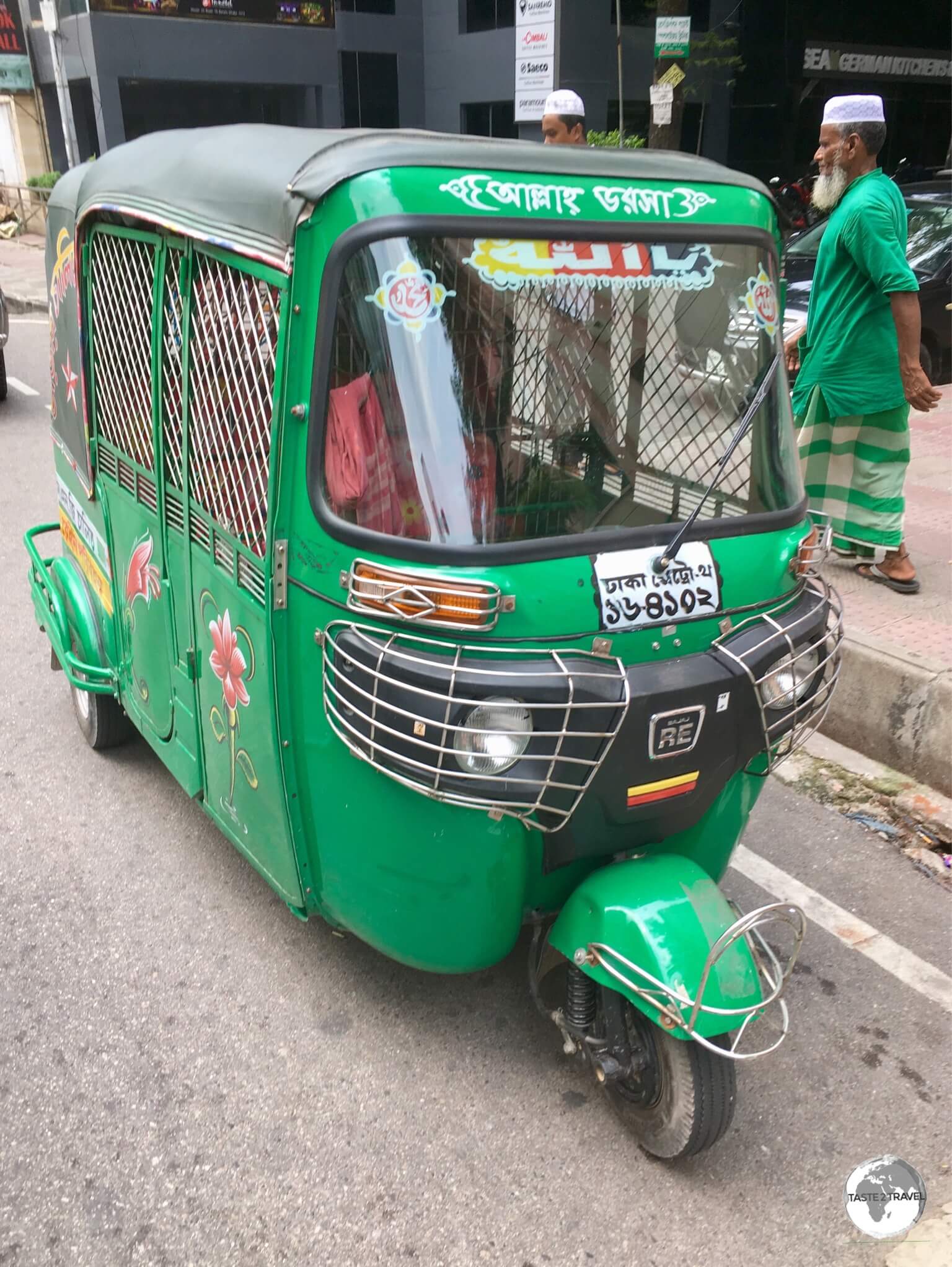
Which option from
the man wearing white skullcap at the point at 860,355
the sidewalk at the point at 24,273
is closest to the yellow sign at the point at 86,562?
the man wearing white skullcap at the point at 860,355

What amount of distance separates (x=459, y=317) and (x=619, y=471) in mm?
562

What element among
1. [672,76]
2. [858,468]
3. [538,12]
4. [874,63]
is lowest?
[858,468]

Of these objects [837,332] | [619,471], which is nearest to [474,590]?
[619,471]

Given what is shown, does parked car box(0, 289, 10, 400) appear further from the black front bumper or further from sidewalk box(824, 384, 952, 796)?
the black front bumper

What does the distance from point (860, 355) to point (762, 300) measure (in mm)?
2184

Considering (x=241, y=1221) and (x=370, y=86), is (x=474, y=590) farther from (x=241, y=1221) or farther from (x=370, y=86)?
(x=370, y=86)

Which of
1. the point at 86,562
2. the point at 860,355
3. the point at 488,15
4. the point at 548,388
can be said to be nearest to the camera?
the point at 548,388

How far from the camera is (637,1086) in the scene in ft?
8.45

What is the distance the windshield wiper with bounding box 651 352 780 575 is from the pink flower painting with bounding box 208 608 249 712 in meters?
1.12

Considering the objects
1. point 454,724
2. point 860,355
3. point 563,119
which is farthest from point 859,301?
point 454,724

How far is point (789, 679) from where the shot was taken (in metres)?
2.57

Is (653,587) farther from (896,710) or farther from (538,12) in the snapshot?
(538,12)

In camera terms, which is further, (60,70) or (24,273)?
(60,70)

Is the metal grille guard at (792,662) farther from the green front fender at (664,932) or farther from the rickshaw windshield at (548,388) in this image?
the green front fender at (664,932)
